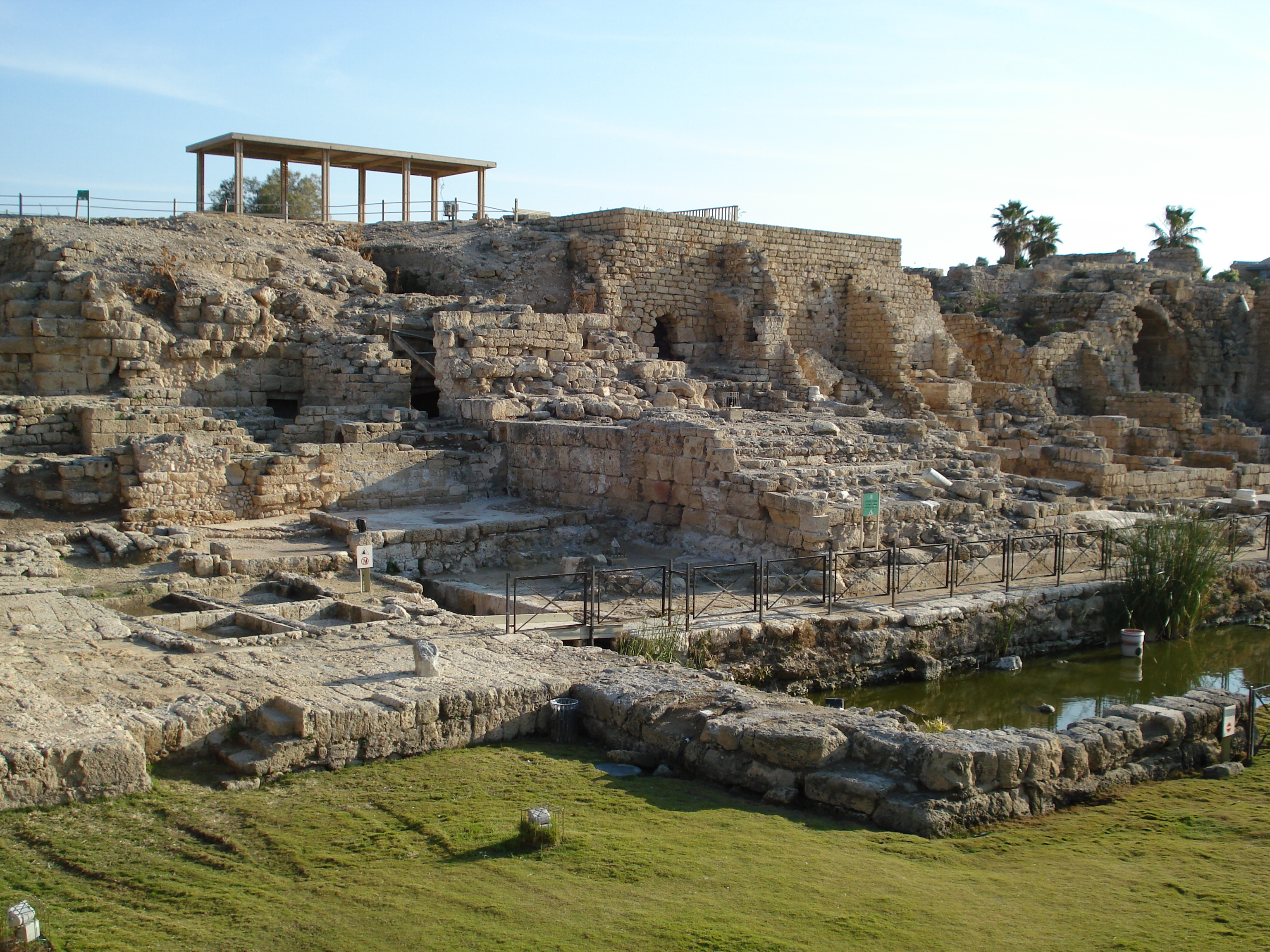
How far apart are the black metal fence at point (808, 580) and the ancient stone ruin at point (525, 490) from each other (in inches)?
4.1

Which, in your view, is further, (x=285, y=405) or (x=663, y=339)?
(x=663, y=339)

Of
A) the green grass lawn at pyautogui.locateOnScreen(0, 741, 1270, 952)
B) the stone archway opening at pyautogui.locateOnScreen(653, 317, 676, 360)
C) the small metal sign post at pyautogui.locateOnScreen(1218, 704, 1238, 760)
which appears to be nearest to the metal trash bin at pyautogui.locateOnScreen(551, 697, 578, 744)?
the green grass lawn at pyautogui.locateOnScreen(0, 741, 1270, 952)

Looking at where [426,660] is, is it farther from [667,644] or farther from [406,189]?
[406,189]

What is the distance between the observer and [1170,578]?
12688mm

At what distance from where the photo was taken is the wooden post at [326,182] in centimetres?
2234

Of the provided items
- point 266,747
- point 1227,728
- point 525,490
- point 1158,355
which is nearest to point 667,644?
point 266,747

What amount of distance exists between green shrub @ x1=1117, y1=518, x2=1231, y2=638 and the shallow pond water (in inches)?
10.0

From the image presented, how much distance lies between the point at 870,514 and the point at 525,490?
531cm

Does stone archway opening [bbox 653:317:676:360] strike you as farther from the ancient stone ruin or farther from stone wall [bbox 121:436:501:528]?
stone wall [bbox 121:436:501:528]

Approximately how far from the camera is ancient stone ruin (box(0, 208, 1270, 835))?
22.7 feet

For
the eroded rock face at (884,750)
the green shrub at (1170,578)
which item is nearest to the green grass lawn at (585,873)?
the eroded rock face at (884,750)

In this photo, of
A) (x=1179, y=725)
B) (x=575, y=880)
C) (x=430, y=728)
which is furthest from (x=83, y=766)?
(x=1179, y=725)

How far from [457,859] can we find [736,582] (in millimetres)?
6974

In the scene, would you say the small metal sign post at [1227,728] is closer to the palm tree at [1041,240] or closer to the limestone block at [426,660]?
the limestone block at [426,660]
